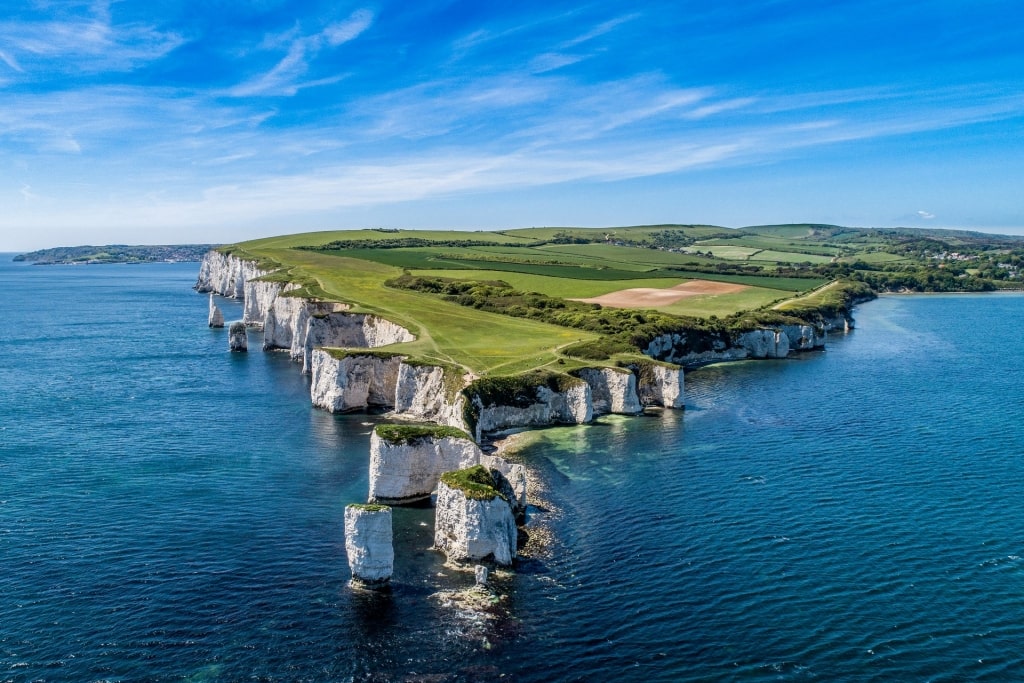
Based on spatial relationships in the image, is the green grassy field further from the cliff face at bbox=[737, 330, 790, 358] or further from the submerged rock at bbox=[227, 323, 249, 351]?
the submerged rock at bbox=[227, 323, 249, 351]

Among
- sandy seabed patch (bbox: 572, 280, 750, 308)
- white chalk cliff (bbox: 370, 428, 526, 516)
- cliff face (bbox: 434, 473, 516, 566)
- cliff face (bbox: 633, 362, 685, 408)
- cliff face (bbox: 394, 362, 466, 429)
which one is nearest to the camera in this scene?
cliff face (bbox: 434, 473, 516, 566)

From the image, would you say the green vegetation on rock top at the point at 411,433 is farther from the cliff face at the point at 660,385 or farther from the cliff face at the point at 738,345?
the cliff face at the point at 738,345

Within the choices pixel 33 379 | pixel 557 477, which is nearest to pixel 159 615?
pixel 557 477

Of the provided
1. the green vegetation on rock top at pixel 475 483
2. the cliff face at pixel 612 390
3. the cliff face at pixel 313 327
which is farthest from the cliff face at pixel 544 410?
the cliff face at pixel 313 327

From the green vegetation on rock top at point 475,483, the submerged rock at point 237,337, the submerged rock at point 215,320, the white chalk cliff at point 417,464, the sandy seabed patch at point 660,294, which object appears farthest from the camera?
the submerged rock at point 215,320

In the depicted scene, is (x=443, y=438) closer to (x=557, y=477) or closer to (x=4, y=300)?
(x=557, y=477)

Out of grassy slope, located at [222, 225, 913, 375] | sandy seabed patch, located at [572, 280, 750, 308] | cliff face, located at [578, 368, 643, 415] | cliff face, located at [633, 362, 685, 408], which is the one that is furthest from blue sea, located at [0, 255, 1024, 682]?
sandy seabed patch, located at [572, 280, 750, 308]

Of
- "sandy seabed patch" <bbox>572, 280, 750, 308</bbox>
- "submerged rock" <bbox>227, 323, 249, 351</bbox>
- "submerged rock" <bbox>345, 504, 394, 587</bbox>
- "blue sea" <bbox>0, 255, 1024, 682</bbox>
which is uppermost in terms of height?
"sandy seabed patch" <bbox>572, 280, 750, 308</bbox>
